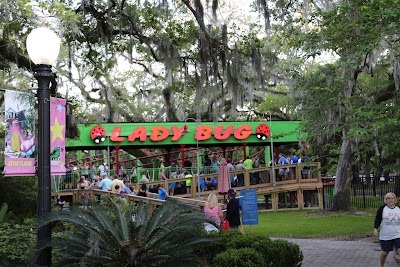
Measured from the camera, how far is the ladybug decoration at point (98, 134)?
26.6 metres

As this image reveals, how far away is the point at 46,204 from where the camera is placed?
6.44 meters

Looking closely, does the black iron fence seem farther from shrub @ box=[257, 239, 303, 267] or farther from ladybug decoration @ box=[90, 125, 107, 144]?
Result: shrub @ box=[257, 239, 303, 267]

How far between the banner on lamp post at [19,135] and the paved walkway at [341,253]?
5935mm

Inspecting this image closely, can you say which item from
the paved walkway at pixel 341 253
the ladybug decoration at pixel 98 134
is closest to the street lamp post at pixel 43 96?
the paved walkway at pixel 341 253

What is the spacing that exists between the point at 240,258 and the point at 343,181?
17003 millimetres

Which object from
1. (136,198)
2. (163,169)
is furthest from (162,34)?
(163,169)

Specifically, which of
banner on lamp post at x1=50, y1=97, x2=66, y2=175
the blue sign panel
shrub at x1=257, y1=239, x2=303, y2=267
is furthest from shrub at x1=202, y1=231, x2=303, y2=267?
the blue sign panel

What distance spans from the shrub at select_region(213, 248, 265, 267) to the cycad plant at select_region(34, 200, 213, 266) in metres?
0.39

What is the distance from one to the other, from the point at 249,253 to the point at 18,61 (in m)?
9.58

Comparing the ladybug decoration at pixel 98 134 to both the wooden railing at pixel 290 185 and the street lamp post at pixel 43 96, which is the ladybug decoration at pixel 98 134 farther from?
the street lamp post at pixel 43 96

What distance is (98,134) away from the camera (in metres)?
26.6

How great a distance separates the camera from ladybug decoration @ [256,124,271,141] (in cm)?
2938

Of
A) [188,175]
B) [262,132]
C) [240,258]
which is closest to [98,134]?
[188,175]

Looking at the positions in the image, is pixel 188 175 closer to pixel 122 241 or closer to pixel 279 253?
pixel 279 253
